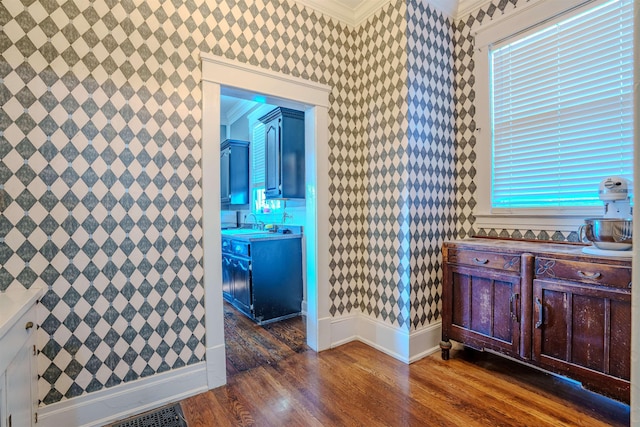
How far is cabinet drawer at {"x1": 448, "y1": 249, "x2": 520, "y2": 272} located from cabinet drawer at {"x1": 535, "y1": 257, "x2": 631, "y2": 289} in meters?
0.14

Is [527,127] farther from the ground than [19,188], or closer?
farther from the ground

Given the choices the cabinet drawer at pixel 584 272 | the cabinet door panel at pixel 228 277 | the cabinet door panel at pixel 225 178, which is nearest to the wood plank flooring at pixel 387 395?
the cabinet drawer at pixel 584 272

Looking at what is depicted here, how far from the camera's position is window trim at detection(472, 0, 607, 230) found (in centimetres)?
229

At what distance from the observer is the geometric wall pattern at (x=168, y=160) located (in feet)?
5.83

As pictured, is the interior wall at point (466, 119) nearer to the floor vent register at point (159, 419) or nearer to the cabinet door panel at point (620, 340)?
the cabinet door panel at point (620, 340)

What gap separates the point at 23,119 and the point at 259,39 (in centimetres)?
161

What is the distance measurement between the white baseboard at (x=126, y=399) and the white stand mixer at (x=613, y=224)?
265 cm

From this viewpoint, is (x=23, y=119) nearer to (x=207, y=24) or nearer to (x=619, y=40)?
(x=207, y=24)

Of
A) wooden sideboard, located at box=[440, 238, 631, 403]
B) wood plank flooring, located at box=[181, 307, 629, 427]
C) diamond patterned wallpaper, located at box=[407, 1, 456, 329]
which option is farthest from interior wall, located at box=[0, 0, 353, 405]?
wooden sideboard, located at box=[440, 238, 631, 403]

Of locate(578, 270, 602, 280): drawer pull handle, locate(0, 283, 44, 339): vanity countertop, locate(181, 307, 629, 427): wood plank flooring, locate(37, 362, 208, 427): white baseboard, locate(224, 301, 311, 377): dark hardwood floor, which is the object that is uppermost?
locate(578, 270, 602, 280): drawer pull handle

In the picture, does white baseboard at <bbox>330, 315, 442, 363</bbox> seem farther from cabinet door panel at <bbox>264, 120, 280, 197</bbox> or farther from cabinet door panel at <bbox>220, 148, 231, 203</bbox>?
cabinet door panel at <bbox>220, 148, 231, 203</bbox>

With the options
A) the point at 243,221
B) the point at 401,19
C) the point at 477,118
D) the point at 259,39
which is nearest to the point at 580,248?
the point at 477,118

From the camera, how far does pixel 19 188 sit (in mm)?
1724

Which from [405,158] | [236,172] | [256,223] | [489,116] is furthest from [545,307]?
[236,172]
